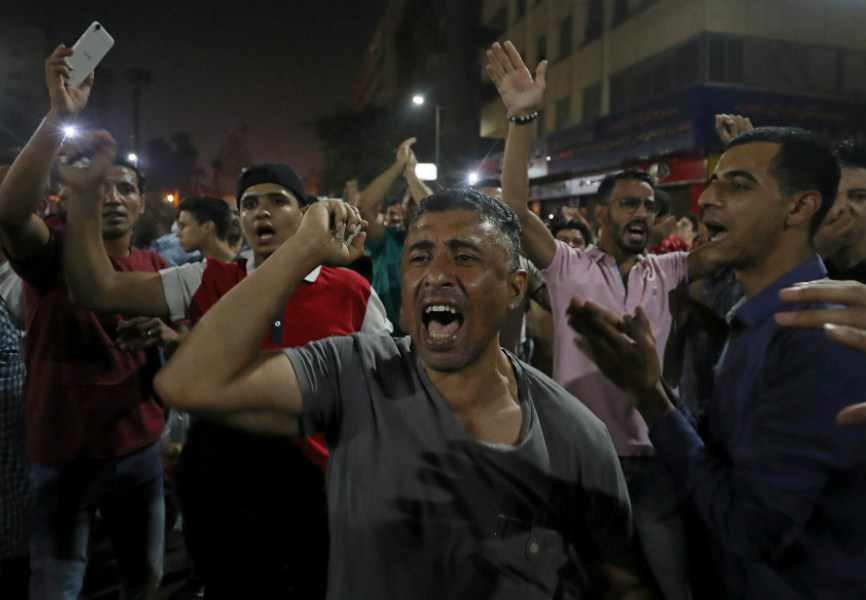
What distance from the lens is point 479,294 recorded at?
6.12 ft

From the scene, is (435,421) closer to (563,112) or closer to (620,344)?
(620,344)

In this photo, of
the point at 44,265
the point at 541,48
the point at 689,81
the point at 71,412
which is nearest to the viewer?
the point at 44,265

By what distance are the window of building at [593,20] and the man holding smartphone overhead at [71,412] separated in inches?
1134

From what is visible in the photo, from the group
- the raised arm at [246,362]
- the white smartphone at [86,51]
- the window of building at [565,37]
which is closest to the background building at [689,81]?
the window of building at [565,37]

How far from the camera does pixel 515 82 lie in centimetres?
352

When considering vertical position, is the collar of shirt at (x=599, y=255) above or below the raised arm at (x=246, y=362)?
above

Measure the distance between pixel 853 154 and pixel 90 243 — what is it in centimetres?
395

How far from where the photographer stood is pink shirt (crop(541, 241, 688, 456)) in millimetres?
3443

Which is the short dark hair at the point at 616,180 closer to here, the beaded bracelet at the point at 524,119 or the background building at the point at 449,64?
the beaded bracelet at the point at 524,119

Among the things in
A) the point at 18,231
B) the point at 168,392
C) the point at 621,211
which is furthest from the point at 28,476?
the point at 621,211

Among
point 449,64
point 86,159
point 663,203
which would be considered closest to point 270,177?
point 86,159

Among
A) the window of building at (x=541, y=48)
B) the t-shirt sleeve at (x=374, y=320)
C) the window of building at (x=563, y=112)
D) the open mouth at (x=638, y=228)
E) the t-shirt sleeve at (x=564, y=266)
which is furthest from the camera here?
the window of building at (x=541, y=48)

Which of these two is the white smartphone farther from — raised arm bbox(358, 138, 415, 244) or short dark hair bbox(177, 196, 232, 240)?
short dark hair bbox(177, 196, 232, 240)

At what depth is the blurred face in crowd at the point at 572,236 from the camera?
6.67m
